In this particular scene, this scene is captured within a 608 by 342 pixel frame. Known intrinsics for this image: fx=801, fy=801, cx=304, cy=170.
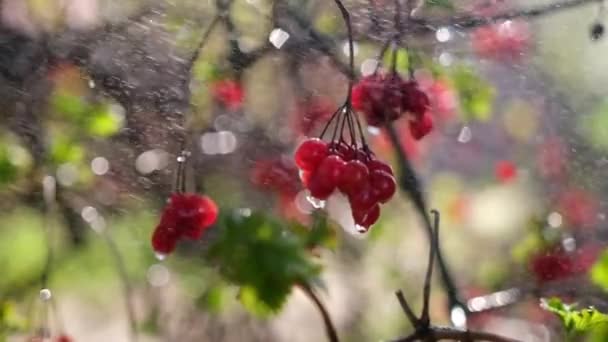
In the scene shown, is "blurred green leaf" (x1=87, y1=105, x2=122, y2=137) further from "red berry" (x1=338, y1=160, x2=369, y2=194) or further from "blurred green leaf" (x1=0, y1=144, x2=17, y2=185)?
"red berry" (x1=338, y1=160, x2=369, y2=194)

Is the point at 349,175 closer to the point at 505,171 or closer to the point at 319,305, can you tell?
the point at 319,305

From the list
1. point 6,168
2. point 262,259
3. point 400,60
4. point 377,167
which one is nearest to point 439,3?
point 400,60

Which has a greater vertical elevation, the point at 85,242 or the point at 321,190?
the point at 321,190

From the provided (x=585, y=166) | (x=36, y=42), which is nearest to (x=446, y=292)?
(x=585, y=166)

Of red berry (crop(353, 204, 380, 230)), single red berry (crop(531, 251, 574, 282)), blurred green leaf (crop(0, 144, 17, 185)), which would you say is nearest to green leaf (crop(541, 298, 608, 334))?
red berry (crop(353, 204, 380, 230))

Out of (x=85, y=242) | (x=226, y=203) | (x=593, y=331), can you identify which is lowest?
(x=85, y=242)

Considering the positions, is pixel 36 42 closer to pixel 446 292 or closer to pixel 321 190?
pixel 321 190
